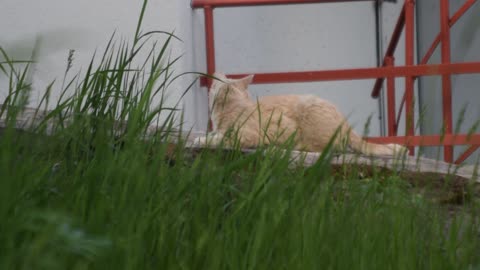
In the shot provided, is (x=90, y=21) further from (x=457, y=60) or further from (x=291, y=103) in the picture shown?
(x=457, y=60)

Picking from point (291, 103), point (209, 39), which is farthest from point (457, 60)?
point (291, 103)

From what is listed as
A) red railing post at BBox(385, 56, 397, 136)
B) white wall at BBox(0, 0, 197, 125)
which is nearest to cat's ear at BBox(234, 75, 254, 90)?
white wall at BBox(0, 0, 197, 125)

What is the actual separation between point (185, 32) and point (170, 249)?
2.95 m

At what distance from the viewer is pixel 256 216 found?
165cm

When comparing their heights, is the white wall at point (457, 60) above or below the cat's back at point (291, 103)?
above

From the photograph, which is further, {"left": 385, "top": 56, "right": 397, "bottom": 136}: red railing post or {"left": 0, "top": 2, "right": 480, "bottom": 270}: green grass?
{"left": 385, "top": 56, "right": 397, "bottom": 136}: red railing post

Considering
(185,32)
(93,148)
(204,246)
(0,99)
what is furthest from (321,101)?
(204,246)

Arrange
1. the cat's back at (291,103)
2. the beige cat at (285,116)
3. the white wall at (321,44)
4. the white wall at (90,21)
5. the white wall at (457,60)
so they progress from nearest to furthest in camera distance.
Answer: the beige cat at (285,116) < the cat's back at (291,103) < the white wall at (90,21) < the white wall at (457,60) < the white wall at (321,44)

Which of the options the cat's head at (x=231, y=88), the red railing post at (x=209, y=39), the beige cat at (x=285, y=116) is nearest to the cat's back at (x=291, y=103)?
the beige cat at (x=285, y=116)

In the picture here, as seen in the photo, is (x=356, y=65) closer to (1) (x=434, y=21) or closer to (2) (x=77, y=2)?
(1) (x=434, y=21)

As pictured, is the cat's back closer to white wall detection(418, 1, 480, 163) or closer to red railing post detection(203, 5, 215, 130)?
red railing post detection(203, 5, 215, 130)

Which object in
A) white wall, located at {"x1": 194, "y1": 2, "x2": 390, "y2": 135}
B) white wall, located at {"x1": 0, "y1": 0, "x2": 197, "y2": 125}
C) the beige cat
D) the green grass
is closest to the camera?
the green grass

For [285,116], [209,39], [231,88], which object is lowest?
[285,116]

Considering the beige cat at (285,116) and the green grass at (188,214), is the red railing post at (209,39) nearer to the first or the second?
the beige cat at (285,116)
